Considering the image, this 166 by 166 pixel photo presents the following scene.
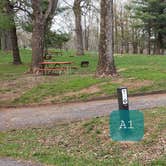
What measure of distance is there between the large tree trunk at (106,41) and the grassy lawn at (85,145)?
21.3ft

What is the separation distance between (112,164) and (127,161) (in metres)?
0.24

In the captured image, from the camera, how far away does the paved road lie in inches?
336

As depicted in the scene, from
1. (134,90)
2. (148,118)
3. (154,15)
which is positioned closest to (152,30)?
(154,15)

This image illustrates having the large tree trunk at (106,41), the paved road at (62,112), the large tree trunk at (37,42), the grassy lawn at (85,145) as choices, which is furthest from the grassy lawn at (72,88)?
the grassy lawn at (85,145)

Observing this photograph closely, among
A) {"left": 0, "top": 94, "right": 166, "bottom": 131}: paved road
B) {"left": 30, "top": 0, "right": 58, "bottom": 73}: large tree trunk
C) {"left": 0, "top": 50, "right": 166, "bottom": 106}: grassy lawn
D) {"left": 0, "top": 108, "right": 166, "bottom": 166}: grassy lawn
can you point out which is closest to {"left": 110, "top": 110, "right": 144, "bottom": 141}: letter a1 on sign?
{"left": 0, "top": 108, "right": 166, "bottom": 166}: grassy lawn

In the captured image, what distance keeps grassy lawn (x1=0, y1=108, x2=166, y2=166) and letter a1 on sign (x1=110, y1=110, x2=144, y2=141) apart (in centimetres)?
11

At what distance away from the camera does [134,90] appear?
11914mm

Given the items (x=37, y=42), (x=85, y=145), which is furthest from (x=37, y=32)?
(x=85, y=145)

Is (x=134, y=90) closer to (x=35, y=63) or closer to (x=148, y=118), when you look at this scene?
(x=148, y=118)

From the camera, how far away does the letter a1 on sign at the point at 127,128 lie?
5.69 meters

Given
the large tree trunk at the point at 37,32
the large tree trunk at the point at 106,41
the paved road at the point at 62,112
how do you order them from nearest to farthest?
the paved road at the point at 62,112, the large tree trunk at the point at 106,41, the large tree trunk at the point at 37,32

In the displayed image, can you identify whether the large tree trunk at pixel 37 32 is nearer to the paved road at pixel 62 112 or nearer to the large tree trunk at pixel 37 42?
the large tree trunk at pixel 37 42

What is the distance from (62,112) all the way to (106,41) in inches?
205

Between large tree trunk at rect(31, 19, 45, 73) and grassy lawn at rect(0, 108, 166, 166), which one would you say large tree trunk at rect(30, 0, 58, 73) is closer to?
large tree trunk at rect(31, 19, 45, 73)
